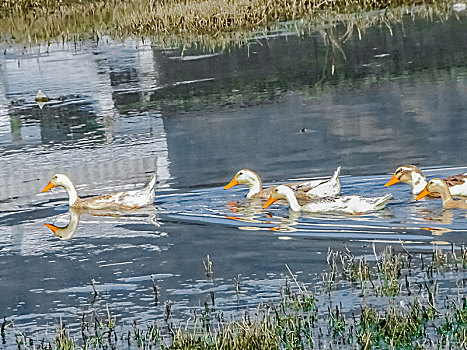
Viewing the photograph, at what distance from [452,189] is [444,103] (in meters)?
6.48

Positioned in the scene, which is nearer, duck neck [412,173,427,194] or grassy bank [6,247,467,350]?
grassy bank [6,247,467,350]

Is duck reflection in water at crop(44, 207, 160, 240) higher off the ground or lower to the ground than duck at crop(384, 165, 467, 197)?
lower

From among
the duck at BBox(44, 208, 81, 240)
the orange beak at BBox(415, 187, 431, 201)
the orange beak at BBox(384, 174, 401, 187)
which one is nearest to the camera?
the duck at BBox(44, 208, 81, 240)

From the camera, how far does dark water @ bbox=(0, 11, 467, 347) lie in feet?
32.1

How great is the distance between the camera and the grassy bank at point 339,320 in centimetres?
750

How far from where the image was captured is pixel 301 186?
12.8 m

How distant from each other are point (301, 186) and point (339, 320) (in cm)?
504

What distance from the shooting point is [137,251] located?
10781mm

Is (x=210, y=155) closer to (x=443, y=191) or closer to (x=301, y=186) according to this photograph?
(x=301, y=186)

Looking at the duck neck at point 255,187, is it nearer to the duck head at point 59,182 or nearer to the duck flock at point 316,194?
the duck flock at point 316,194

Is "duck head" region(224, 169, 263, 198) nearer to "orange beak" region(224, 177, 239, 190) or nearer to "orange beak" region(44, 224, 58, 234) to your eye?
"orange beak" region(224, 177, 239, 190)

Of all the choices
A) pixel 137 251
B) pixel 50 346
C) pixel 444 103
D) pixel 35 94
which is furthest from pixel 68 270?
pixel 35 94

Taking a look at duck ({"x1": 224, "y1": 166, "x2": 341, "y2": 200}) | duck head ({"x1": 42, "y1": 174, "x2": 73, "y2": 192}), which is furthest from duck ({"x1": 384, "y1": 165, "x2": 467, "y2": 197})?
duck head ({"x1": 42, "y1": 174, "x2": 73, "y2": 192})

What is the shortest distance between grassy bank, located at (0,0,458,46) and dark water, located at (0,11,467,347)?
9.31ft
